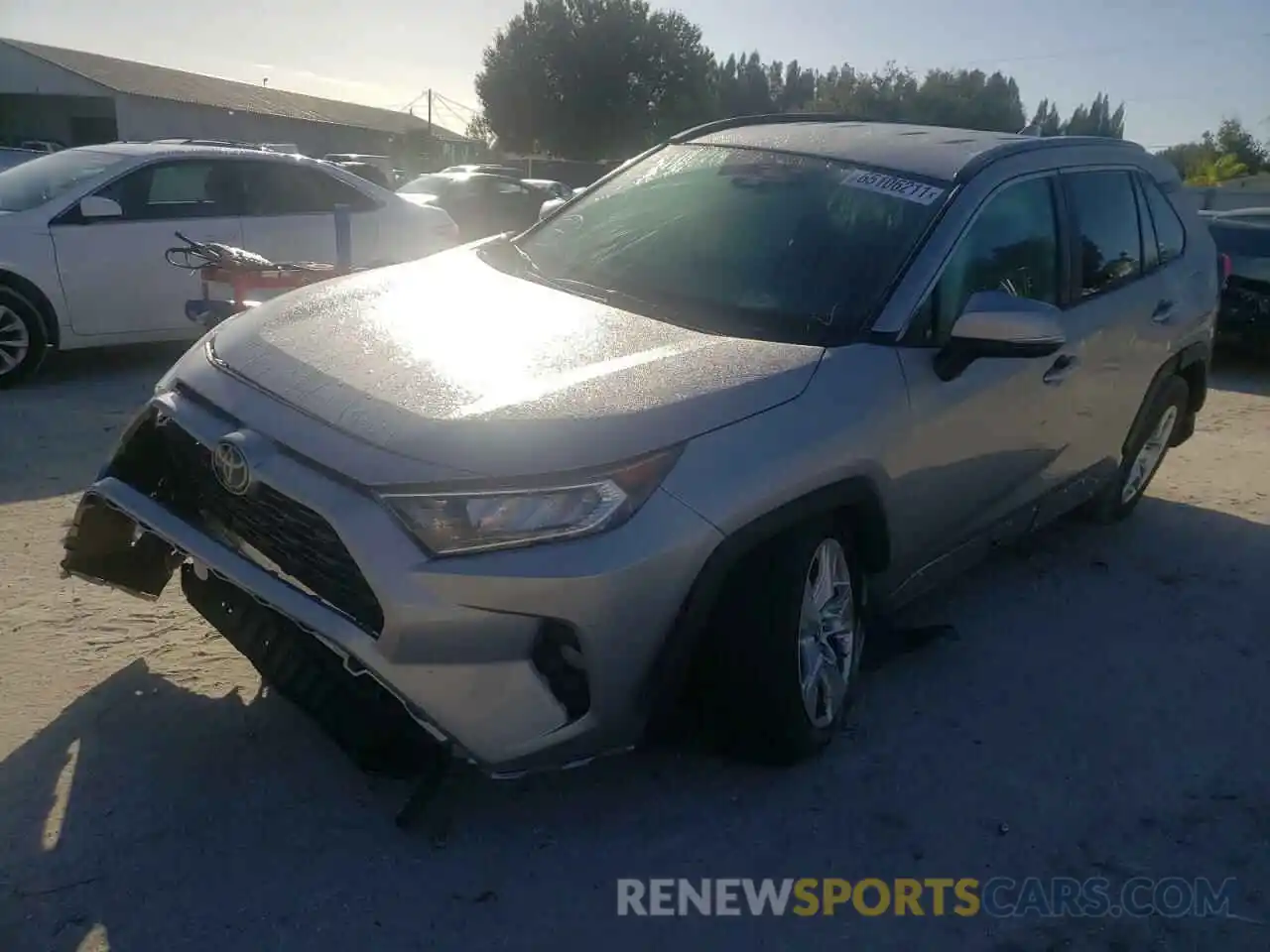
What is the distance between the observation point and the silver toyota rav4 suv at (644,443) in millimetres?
2479

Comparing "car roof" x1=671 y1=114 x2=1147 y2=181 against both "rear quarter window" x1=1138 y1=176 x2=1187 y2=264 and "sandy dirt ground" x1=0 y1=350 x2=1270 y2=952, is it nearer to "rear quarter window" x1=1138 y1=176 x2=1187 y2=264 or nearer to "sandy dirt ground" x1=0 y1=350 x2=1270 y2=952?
"rear quarter window" x1=1138 y1=176 x2=1187 y2=264

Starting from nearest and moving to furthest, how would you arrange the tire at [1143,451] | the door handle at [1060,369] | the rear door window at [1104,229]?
the door handle at [1060,369] < the rear door window at [1104,229] < the tire at [1143,451]

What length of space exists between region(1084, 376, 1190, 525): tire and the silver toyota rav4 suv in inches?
28.1

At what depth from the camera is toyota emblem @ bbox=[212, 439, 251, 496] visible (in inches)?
105

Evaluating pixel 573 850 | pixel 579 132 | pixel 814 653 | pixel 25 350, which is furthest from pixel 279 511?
pixel 579 132

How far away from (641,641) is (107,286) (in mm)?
6232

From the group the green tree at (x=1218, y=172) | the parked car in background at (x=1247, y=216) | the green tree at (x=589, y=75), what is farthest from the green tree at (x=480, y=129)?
the parked car in background at (x=1247, y=216)

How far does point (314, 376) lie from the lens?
9.31ft

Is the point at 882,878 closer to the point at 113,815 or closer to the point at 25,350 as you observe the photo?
the point at 113,815

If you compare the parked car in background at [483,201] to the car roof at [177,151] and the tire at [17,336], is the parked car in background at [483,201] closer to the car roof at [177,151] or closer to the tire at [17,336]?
the car roof at [177,151]

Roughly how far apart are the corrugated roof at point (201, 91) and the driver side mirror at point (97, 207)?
34.0 meters

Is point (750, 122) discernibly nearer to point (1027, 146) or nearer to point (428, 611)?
point (1027, 146)

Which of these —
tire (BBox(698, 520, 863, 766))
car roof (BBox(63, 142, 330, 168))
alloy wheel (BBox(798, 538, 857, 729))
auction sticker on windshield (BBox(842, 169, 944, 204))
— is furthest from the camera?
car roof (BBox(63, 142, 330, 168))

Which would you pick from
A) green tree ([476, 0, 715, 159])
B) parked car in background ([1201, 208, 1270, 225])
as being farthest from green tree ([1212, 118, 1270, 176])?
parked car in background ([1201, 208, 1270, 225])
